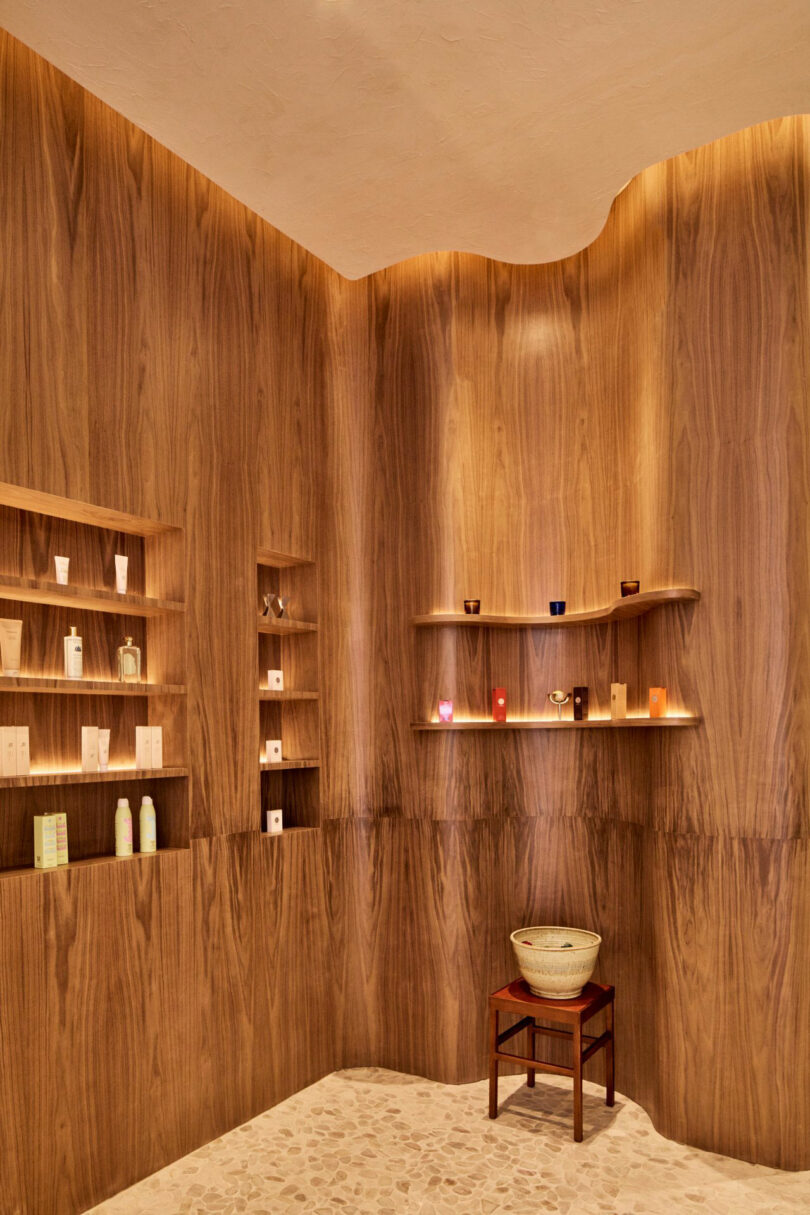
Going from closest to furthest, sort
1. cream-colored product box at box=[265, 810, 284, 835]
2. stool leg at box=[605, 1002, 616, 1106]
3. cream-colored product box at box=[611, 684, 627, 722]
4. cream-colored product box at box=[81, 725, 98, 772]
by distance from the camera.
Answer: cream-colored product box at box=[81, 725, 98, 772] → stool leg at box=[605, 1002, 616, 1106] → cream-colored product box at box=[611, 684, 627, 722] → cream-colored product box at box=[265, 810, 284, 835]

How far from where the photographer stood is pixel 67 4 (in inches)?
87.0

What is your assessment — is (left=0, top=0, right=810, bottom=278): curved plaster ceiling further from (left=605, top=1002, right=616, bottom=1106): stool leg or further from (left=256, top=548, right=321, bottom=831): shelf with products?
(left=605, top=1002, right=616, bottom=1106): stool leg

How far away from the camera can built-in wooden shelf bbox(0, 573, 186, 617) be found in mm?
2447

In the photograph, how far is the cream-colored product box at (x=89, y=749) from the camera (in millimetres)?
2709

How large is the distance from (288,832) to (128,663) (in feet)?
3.03

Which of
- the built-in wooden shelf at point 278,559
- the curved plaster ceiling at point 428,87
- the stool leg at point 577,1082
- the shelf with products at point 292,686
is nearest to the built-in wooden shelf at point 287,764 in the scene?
the shelf with products at point 292,686

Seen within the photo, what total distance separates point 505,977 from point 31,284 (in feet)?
9.44

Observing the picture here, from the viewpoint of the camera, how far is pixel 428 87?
2.48 meters

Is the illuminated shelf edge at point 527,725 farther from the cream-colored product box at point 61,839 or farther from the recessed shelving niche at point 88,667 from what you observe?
the cream-colored product box at point 61,839

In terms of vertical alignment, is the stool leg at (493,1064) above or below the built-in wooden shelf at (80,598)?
below

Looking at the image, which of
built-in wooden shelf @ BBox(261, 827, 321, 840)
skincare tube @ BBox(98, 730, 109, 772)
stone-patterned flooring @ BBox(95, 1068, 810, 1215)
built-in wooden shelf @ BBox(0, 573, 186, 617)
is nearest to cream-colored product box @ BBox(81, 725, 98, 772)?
skincare tube @ BBox(98, 730, 109, 772)

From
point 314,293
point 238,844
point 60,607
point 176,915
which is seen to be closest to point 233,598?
point 60,607

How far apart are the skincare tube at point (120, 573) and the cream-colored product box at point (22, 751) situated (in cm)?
54

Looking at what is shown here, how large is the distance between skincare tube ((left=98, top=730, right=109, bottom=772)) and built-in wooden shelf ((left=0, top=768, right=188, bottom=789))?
0.09 feet
